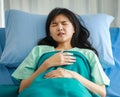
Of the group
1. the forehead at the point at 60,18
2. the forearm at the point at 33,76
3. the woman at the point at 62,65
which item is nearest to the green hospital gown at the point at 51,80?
the woman at the point at 62,65

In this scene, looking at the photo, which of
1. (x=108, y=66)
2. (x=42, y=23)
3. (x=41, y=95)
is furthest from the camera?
(x=42, y=23)

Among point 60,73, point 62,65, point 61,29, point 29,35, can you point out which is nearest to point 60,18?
point 61,29

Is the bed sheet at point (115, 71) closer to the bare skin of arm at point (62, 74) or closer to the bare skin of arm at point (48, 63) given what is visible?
the bare skin of arm at point (62, 74)

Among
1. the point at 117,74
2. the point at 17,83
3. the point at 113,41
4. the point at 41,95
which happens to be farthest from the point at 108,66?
the point at 41,95

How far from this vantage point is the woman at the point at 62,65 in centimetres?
123

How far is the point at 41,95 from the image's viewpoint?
1.17 meters

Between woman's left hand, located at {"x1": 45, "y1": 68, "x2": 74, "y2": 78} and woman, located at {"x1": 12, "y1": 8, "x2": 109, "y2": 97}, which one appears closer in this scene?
woman, located at {"x1": 12, "y1": 8, "x2": 109, "y2": 97}

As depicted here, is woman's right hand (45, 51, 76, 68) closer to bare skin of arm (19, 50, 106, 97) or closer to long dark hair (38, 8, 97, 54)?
bare skin of arm (19, 50, 106, 97)

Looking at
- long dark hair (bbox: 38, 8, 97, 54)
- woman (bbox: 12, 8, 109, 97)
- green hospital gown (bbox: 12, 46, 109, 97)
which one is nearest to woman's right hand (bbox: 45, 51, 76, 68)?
woman (bbox: 12, 8, 109, 97)

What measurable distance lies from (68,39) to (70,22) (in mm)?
122

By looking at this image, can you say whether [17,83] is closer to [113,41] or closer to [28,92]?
[28,92]

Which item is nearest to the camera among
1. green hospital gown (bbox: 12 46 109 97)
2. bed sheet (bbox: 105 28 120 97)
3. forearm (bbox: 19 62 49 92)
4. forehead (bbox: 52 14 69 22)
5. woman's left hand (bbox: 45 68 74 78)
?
green hospital gown (bbox: 12 46 109 97)

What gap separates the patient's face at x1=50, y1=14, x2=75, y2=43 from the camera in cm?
→ 168

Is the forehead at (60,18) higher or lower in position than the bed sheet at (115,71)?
higher
